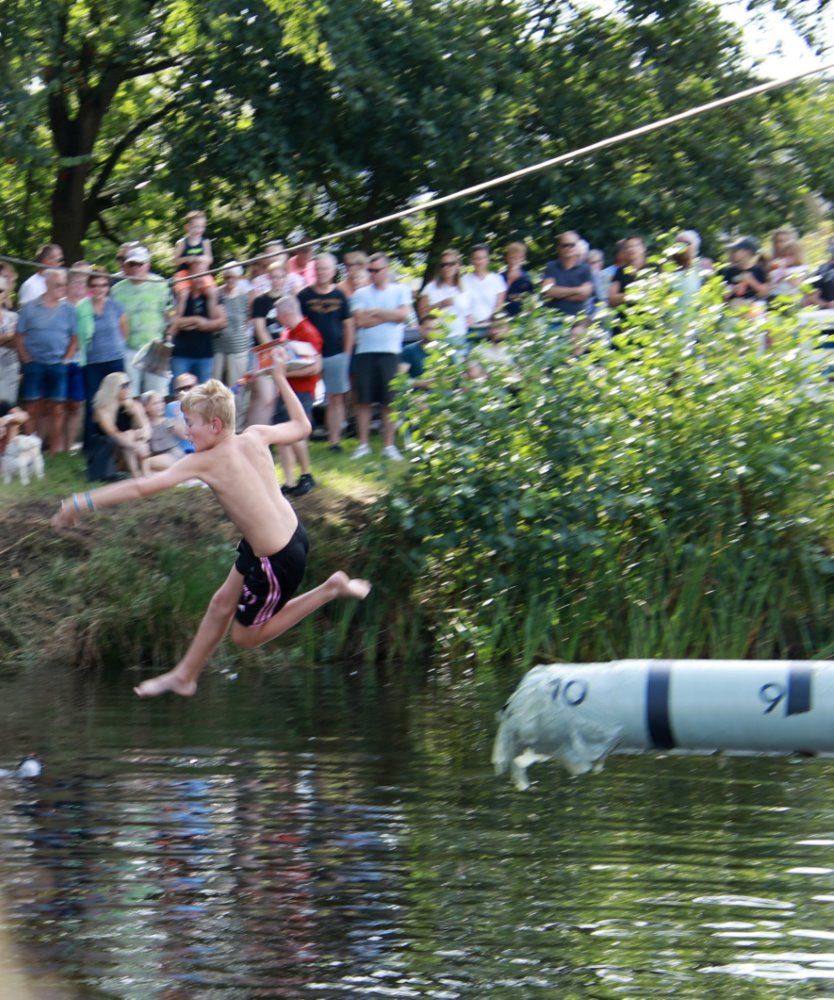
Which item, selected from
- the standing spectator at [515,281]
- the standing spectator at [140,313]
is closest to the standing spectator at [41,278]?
the standing spectator at [140,313]

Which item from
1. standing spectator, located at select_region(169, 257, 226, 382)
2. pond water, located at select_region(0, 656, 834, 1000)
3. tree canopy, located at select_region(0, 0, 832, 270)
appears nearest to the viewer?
pond water, located at select_region(0, 656, 834, 1000)

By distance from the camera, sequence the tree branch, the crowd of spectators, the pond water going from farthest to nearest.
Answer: the tree branch, the crowd of spectators, the pond water

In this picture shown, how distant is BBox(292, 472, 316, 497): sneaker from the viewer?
15789mm

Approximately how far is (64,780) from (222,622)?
134 centimetres

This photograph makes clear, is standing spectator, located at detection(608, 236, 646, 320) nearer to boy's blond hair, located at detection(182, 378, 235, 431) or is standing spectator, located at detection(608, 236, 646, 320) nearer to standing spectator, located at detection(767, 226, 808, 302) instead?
standing spectator, located at detection(767, 226, 808, 302)

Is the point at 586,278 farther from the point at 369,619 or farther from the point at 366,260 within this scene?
the point at 369,619

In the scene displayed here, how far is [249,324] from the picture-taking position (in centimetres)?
1599

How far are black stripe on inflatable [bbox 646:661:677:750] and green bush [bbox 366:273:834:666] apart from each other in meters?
7.39

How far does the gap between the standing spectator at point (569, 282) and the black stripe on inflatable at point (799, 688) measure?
10.1 m

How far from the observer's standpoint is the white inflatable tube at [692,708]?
6402 millimetres

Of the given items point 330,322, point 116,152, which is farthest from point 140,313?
point 116,152

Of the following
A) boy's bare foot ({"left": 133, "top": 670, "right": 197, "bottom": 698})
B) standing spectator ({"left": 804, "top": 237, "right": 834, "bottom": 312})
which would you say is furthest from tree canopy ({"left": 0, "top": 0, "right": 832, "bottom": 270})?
boy's bare foot ({"left": 133, "top": 670, "right": 197, "bottom": 698})

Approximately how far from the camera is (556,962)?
6633mm

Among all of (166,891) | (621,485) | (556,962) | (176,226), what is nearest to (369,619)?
(621,485)
